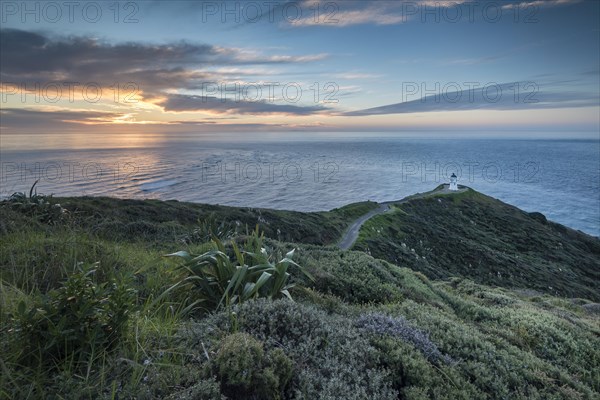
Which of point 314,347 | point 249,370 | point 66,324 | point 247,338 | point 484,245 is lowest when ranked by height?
point 484,245

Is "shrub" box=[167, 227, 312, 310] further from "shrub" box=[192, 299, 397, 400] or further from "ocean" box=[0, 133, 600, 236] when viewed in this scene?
"ocean" box=[0, 133, 600, 236]

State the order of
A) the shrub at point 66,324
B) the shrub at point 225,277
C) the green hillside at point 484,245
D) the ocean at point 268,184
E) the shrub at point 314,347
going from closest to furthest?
1. the shrub at point 66,324
2. the shrub at point 314,347
3. the shrub at point 225,277
4. the green hillside at point 484,245
5. the ocean at point 268,184

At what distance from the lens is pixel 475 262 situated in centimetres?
4859

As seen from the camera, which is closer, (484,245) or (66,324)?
(66,324)

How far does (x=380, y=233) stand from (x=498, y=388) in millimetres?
49394

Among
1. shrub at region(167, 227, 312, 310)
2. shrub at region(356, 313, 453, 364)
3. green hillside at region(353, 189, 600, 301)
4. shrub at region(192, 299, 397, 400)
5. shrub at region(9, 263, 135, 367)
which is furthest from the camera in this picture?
green hillside at region(353, 189, 600, 301)

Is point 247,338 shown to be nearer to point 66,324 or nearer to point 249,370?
point 249,370

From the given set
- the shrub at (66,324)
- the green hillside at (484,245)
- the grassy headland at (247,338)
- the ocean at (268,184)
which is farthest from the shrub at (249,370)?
the ocean at (268,184)

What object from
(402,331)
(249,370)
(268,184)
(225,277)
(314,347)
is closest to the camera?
(249,370)

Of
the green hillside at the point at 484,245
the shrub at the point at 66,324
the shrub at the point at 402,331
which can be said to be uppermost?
the shrub at the point at 66,324

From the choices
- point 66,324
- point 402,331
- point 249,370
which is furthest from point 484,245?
point 66,324

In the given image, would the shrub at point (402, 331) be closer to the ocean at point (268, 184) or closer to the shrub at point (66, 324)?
the shrub at point (66, 324)

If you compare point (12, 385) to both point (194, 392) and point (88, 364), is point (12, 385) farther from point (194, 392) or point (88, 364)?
point (194, 392)

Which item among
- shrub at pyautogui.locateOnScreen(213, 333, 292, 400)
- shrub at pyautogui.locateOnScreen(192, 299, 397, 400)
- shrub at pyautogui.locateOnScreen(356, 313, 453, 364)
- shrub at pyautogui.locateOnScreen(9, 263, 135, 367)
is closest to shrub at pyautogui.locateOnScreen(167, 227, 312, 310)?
shrub at pyautogui.locateOnScreen(192, 299, 397, 400)
